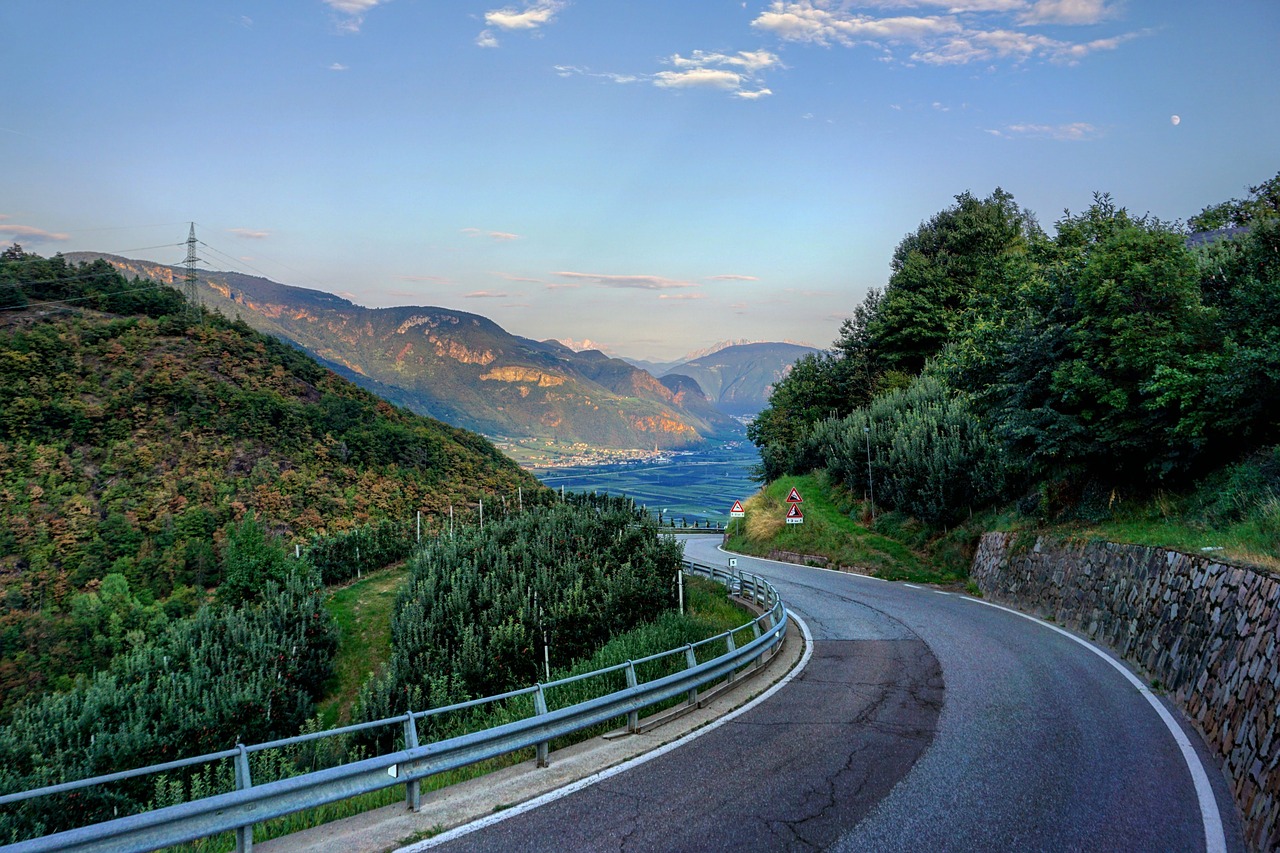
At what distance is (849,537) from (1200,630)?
2267cm

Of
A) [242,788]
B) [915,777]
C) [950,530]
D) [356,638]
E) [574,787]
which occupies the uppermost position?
[242,788]

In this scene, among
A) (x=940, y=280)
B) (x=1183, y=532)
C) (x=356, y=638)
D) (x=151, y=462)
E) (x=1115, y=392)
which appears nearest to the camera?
(x=1183, y=532)

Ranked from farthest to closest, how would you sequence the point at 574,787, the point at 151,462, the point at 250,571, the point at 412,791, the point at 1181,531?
the point at 151,462
the point at 250,571
the point at 1181,531
the point at 574,787
the point at 412,791

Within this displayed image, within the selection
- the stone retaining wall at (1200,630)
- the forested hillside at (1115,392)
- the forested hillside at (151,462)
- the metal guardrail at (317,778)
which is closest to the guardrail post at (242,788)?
the metal guardrail at (317,778)

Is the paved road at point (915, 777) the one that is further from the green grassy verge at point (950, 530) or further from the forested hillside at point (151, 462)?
the forested hillside at point (151, 462)

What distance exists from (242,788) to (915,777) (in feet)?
19.8

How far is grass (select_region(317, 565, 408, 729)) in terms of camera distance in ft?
96.3

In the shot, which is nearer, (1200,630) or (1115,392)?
(1200,630)

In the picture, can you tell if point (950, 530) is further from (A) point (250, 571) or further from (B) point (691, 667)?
(A) point (250, 571)

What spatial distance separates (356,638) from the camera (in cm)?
3509

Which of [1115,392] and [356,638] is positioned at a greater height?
[1115,392]

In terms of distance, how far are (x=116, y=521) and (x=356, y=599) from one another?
5043 cm

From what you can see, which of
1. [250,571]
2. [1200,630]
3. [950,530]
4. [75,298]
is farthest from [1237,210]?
[75,298]

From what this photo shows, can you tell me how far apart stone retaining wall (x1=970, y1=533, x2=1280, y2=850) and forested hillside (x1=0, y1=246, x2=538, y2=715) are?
40.5 meters
